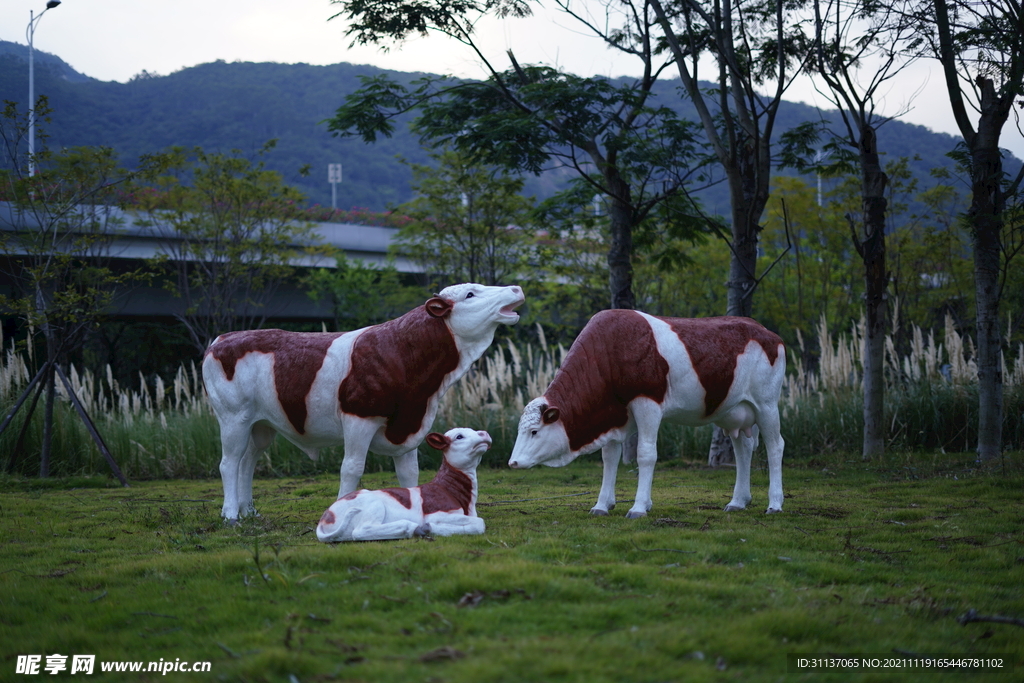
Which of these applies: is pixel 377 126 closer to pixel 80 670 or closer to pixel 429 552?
pixel 429 552

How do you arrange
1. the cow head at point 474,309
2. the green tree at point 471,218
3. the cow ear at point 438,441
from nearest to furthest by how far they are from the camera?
1. the cow ear at point 438,441
2. the cow head at point 474,309
3. the green tree at point 471,218

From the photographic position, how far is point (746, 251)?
9000mm

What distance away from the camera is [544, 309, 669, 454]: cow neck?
5.39m

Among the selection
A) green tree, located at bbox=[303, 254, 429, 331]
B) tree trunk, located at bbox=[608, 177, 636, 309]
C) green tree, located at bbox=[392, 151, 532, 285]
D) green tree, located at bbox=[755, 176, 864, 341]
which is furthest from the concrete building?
green tree, located at bbox=[755, 176, 864, 341]

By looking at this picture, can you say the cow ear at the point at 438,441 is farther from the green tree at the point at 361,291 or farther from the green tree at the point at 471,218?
the green tree at the point at 361,291

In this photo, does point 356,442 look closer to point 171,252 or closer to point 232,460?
point 232,460

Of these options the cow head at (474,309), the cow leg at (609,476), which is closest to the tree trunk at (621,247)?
the cow leg at (609,476)

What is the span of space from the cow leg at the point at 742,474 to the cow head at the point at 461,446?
1.96m

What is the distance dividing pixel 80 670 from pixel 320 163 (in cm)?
4518

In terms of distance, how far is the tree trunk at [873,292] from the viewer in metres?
8.75

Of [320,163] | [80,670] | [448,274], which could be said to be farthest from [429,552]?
[320,163]

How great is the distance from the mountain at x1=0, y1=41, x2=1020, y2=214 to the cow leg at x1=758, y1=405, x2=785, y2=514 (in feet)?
65.2

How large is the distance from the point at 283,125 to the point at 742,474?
49594mm

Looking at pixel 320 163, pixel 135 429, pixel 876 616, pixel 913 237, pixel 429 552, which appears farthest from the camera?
pixel 320 163
